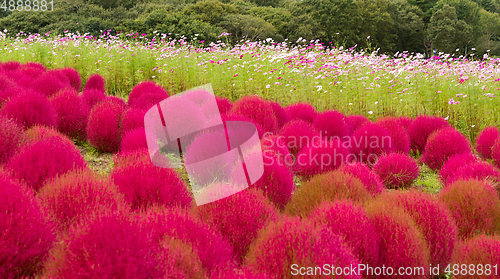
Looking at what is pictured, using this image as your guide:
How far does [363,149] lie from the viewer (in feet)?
9.66

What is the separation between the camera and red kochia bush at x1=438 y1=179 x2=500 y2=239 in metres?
1.77

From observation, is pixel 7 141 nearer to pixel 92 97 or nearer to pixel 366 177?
pixel 366 177

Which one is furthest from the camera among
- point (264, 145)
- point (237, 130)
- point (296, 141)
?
point (296, 141)

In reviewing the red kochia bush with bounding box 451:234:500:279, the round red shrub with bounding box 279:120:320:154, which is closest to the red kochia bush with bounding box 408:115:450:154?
the round red shrub with bounding box 279:120:320:154

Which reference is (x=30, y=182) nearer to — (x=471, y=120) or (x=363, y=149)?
(x=363, y=149)

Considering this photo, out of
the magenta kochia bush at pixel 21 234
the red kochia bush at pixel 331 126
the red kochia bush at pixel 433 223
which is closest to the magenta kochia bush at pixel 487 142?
the red kochia bush at pixel 331 126

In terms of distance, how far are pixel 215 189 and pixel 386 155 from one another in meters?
1.84

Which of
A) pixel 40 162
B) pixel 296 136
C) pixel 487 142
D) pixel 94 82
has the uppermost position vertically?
pixel 40 162

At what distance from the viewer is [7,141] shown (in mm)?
1605

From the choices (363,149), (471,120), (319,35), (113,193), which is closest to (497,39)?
(319,35)

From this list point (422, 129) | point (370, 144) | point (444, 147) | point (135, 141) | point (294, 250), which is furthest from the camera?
point (422, 129)

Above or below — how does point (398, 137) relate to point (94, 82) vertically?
above

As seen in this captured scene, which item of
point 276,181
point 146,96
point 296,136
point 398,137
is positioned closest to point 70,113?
point 146,96

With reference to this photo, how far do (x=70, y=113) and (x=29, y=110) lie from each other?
1.81ft
